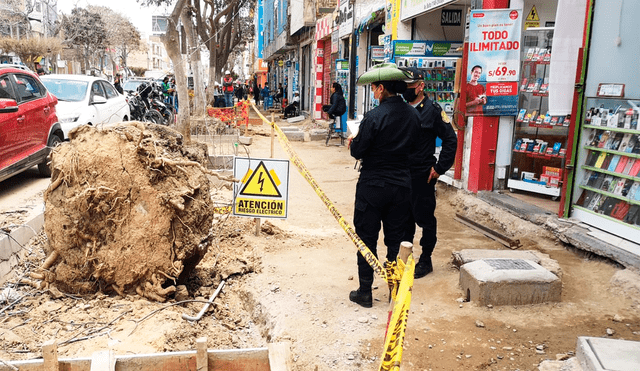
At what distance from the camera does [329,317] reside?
434cm

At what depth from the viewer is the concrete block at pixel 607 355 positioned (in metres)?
2.88

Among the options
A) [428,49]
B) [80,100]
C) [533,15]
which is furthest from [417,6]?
[80,100]

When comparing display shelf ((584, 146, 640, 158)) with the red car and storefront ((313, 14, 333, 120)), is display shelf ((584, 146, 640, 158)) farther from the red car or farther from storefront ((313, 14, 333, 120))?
storefront ((313, 14, 333, 120))

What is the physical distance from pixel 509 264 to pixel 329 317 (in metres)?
1.69

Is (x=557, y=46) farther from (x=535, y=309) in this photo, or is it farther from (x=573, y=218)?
(x=535, y=309)

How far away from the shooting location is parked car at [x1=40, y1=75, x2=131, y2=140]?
36.3 feet

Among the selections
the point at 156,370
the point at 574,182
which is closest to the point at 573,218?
the point at 574,182

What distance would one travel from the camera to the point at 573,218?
6164 mm

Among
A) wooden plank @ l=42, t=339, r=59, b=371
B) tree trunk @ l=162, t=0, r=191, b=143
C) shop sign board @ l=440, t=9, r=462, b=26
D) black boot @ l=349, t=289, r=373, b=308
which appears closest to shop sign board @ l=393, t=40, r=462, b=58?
shop sign board @ l=440, t=9, r=462, b=26

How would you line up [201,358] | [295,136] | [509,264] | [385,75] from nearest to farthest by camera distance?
1. [201,358]
2. [385,75]
3. [509,264]
4. [295,136]

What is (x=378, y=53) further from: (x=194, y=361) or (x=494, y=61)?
(x=194, y=361)

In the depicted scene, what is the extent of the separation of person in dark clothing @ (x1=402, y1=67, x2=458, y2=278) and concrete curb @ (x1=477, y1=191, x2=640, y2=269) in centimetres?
171

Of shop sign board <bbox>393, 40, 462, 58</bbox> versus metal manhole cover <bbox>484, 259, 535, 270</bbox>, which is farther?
shop sign board <bbox>393, 40, 462, 58</bbox>

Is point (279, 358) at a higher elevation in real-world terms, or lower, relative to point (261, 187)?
lower
